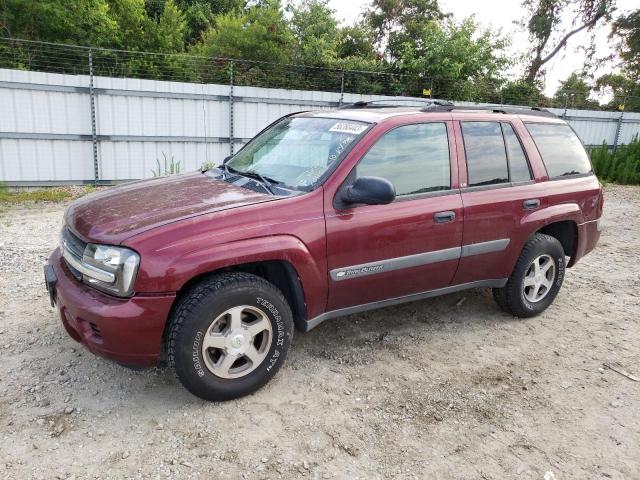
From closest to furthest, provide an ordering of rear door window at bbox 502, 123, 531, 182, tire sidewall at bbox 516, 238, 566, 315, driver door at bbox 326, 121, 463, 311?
driver door at bbox 326, 121, 463, 311, rear door window at bbox 502, 123, 531, 182, tire sidewall at bbox 516, 238, 566, 315

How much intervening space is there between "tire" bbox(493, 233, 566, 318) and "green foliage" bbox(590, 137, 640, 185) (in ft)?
38.9

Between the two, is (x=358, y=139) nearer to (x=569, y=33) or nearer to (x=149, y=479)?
(x=149, y=479)

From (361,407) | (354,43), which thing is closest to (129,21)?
(354,43)

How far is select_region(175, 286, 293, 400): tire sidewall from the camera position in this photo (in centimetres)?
288

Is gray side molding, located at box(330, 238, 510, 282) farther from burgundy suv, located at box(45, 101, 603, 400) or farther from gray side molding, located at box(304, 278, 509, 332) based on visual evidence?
gray side molding, located at box(304, 278, 509, 332)

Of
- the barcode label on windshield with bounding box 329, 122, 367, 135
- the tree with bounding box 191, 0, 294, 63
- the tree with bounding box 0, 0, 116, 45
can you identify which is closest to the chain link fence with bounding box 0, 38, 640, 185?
the tree with bounding box 191, 0, 294, 63

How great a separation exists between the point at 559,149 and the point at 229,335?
345 cm

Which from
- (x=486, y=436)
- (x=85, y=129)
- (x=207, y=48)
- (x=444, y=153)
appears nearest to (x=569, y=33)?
(x=207, y=48)

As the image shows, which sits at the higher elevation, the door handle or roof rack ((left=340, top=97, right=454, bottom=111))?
roof rack ((left=340, top=97, right=454, bottom=111))

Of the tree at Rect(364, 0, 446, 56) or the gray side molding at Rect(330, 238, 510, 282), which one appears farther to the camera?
the tree at Rect(364, 0, 446, 56)

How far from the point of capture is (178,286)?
9.23ft

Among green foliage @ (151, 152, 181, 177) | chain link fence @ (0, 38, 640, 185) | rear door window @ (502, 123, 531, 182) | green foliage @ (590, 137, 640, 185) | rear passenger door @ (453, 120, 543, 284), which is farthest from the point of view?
green foliage @ (590, 137, 640, 185)

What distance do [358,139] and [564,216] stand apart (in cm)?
219

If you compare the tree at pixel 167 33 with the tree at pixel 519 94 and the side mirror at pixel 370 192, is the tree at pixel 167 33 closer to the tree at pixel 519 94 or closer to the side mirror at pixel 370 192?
the tree at pixel 519 94
